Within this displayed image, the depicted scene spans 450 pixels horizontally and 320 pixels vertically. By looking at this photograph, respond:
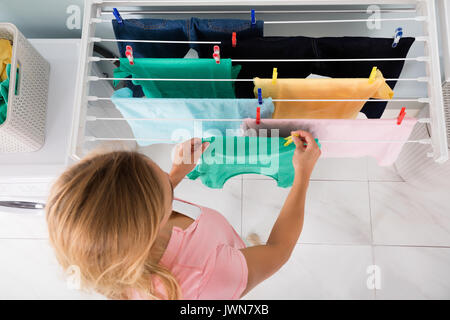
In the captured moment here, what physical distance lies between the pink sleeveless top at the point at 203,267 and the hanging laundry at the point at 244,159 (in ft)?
1.03

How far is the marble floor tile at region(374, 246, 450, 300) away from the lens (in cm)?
183

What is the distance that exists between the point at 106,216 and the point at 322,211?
147 cm

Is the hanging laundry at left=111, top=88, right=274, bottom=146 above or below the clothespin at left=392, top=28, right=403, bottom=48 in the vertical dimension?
below

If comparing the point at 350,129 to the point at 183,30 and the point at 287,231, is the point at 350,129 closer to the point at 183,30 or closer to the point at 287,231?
the point at 287,231

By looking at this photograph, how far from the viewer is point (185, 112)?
1.10 m

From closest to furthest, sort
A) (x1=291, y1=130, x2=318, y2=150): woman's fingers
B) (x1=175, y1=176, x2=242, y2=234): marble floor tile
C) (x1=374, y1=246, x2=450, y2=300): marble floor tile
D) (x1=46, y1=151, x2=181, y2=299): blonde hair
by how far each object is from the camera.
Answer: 1. (x1=46, y1=151, x2=181, y2=299): blonde hair
2. (x1=291, y1=130, x2=318, y2=150): woman's fingers
3. (x1=374, y1=246, x2=450, y2=300): marble floor tile
4. (x1=175, y1=176, x2=242, y2=234): marble floor tile

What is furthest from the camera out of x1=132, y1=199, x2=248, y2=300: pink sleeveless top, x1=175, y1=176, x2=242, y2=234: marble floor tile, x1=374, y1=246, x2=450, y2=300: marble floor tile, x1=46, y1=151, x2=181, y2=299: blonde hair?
x1=175, y1=176, x2=242, y2=234: marble floor tile

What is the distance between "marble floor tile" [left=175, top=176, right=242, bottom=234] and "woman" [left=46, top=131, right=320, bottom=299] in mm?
855

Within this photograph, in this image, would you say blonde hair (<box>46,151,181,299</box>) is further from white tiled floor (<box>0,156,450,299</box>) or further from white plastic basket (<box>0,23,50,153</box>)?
white tiled floor (<box>0,156,450,299</box>)

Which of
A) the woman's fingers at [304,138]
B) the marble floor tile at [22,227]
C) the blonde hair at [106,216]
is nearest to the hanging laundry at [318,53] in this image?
the woman's fingers at [304,138]

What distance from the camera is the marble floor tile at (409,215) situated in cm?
189

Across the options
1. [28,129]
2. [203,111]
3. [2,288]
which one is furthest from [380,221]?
[2,288]

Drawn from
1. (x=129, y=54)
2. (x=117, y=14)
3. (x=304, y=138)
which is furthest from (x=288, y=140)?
(x=117, y=14)

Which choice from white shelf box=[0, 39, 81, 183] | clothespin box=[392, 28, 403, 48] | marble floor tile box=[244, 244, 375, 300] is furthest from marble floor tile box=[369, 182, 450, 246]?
white shelf box=[0, 39, 81, 183]
